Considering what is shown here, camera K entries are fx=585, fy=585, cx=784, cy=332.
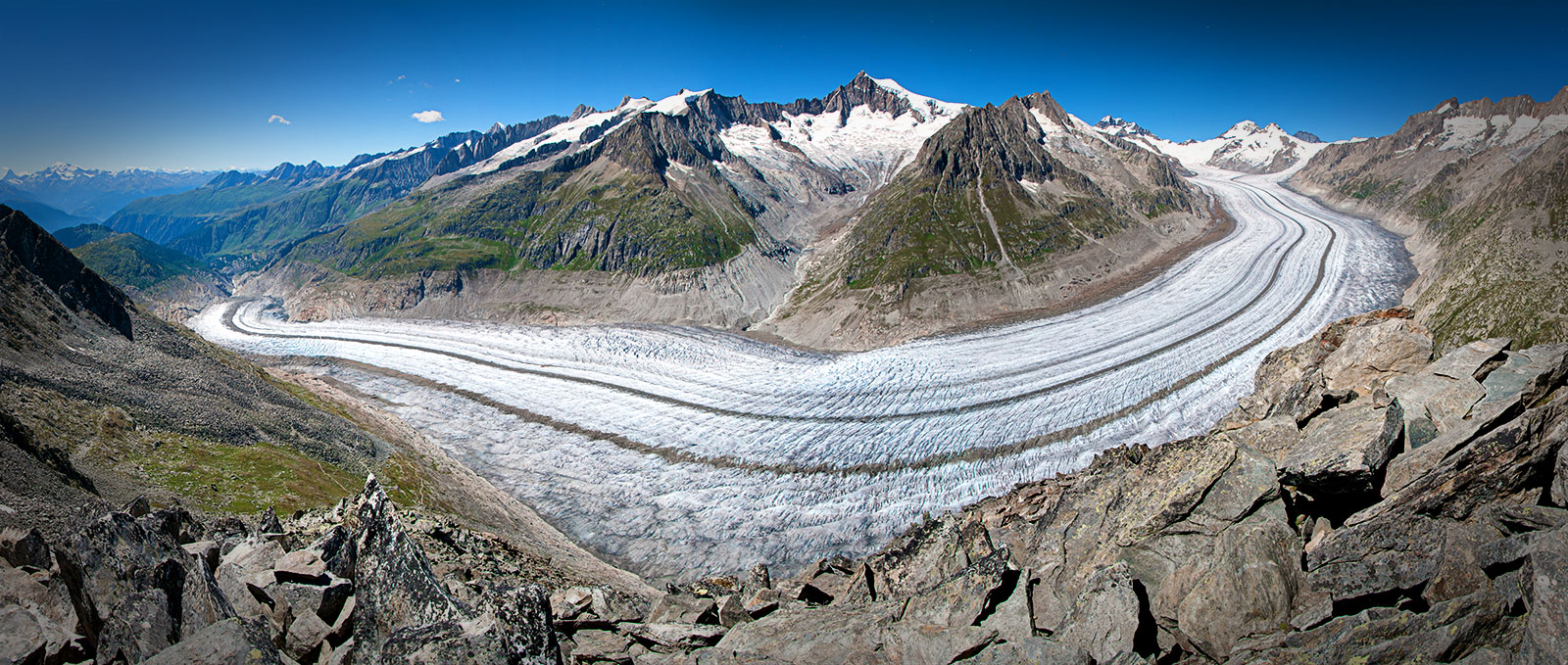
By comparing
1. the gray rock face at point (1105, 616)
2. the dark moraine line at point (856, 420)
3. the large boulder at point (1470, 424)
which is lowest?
the dark moraine line at point (856, 420)

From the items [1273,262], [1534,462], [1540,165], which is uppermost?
[1540,165]

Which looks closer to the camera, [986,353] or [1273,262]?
[986,353]

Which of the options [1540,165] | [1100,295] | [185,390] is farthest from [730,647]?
[1540,165]

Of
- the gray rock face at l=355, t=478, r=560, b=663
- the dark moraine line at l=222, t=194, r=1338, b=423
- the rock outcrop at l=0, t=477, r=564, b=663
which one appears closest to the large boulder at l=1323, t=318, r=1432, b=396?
the dark moraine line at l=222, t=194, r=1338, b=423

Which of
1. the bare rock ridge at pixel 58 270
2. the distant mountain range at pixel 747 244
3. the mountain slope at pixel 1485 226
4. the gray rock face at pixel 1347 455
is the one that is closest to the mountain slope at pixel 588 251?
the distant mountain range at pixel 747 244

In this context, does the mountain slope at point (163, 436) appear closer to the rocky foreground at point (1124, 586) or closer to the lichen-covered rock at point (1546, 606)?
the rocky foreground at point (1124, 586)

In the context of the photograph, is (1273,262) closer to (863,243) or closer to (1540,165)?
(1540,165)

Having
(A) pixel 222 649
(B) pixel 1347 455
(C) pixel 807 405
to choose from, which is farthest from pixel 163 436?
(B) pixel 1347 455
